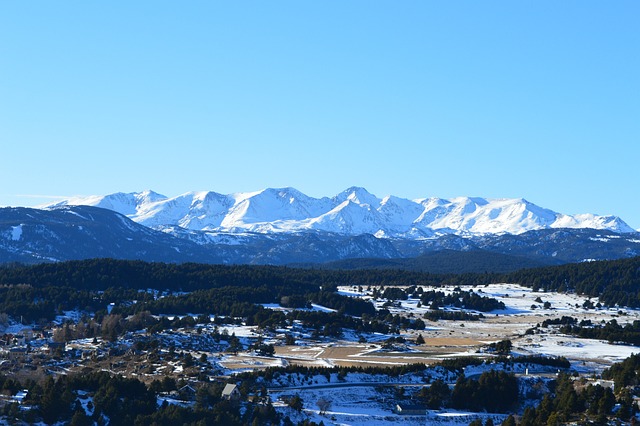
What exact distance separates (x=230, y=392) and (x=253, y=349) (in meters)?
37.3

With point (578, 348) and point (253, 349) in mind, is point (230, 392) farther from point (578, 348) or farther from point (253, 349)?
point (578, 348)

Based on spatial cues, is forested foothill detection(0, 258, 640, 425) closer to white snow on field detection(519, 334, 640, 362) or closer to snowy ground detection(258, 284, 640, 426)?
snowy ground detection(258, 284, 640, 426)

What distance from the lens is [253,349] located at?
116 metres

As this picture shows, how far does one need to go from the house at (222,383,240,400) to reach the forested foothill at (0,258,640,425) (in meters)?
0.96

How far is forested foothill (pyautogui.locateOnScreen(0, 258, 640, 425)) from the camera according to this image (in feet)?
248

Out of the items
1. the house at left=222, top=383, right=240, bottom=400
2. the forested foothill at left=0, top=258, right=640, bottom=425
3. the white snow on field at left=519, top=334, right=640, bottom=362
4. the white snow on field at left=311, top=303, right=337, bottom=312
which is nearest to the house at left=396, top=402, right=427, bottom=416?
the forested foothill at left=0, top=258, right=640, bottom=425

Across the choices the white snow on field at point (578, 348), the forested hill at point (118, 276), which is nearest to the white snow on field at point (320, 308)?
the forested hill at point (118, 276)

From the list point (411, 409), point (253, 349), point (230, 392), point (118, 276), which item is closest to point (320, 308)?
point (118, 276)

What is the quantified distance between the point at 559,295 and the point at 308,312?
7014 centimetres

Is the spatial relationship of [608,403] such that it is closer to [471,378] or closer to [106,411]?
[471,378]

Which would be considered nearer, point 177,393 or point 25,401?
point 25,401

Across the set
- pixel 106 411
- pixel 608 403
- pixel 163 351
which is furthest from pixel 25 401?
pixel 608 403

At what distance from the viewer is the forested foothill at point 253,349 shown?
2980 inches

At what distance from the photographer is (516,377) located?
94750mm
